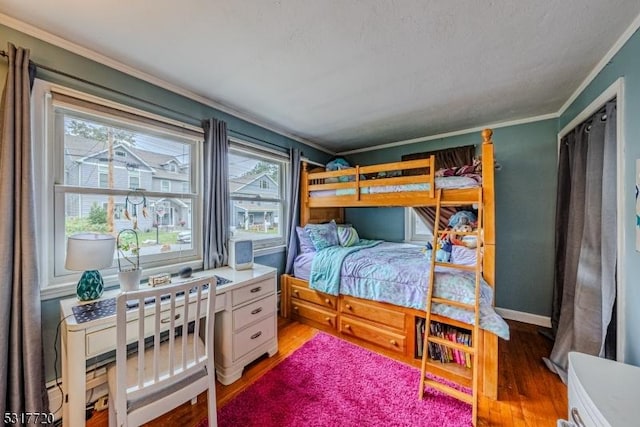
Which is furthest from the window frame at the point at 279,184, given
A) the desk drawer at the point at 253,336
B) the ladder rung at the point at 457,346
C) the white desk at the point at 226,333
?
the ladder rung at the point at 457,346

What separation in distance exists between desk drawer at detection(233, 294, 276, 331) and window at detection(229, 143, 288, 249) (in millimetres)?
957

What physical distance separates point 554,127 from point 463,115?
3.36 ft

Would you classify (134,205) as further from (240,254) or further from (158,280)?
(240,254)

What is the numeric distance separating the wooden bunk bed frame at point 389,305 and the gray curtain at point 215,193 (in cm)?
101

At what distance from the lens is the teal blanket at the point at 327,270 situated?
2.57 meters

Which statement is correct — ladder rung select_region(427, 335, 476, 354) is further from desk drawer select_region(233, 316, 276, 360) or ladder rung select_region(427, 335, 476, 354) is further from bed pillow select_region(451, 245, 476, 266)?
desk drawer select_region(233, 316, 276, 360)

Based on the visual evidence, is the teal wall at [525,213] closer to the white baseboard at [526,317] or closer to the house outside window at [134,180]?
the white baseboard at [526,317]

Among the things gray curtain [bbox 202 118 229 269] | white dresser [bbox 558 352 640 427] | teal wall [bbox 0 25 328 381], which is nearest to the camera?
white dresser [bbox 558 352 640 427]

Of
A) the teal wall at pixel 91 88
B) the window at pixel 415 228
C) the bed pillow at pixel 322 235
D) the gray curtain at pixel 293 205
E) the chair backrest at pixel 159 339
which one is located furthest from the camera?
the window at pixel 415 228

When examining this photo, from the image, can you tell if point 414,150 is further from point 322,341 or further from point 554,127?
point 322,341

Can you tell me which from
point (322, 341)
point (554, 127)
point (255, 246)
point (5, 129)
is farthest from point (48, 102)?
point (554, 127)

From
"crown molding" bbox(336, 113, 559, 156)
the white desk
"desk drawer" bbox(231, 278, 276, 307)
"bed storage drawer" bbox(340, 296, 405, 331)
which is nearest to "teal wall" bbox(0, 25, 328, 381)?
the white desk

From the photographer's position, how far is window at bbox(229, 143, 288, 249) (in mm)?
2799

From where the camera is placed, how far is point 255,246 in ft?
9.86
